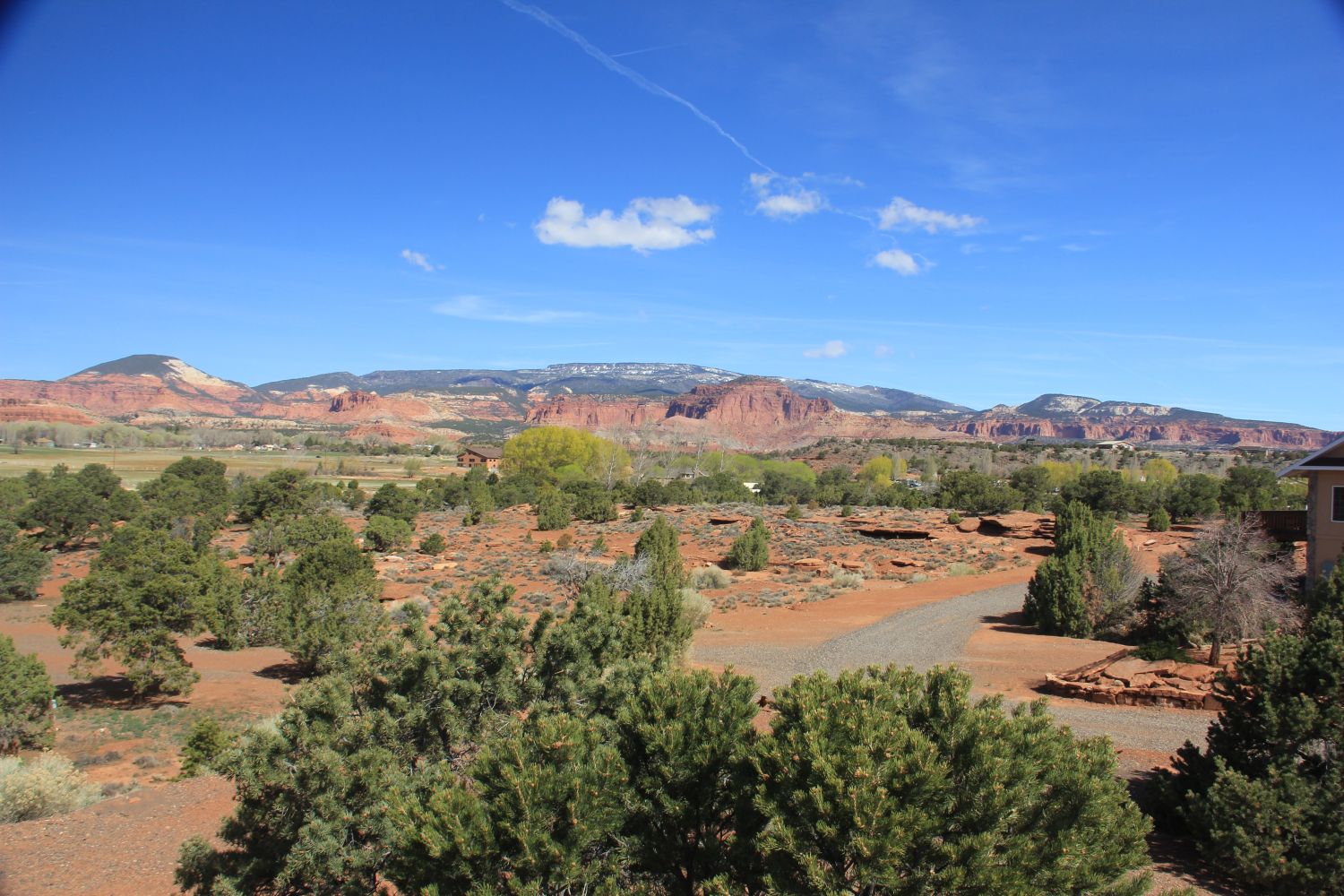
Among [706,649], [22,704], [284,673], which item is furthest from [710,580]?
[22,704]

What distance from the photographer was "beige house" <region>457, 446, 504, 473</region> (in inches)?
3637

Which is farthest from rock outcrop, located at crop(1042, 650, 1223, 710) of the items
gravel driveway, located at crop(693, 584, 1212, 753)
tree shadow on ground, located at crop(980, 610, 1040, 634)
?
tree shadow on ground, located at crop(980, 610, 1040, 634)

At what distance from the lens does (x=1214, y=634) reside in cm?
1579

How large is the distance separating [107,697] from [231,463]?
79760mm

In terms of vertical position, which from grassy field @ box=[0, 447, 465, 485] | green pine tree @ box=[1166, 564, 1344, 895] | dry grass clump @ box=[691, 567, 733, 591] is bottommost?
grassy field @ box=[0, 447, 465, 485]

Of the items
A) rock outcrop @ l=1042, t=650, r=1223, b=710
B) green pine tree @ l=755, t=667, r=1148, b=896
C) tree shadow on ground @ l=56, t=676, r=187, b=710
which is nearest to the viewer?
green pine tree @ l=755, t=667, r=1148, b=896

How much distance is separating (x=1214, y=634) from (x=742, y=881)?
15.0m

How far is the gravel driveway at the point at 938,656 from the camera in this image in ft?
39.8

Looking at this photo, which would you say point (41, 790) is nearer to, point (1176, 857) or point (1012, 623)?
point (1176, 857)

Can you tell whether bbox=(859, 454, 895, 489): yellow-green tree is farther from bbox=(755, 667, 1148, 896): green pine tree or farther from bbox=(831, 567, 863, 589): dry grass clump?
bbox=(755, 667, 1148, 896): green pine tree

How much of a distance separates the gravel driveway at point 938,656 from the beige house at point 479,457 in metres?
71.7

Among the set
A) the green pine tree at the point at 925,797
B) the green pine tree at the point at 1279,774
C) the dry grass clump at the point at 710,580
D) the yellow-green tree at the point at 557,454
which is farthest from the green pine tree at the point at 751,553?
the yellow-green tree at the point at 557,454

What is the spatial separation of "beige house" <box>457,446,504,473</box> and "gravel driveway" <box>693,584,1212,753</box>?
71732mm

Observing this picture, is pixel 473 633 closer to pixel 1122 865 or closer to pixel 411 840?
pixel 411 840
